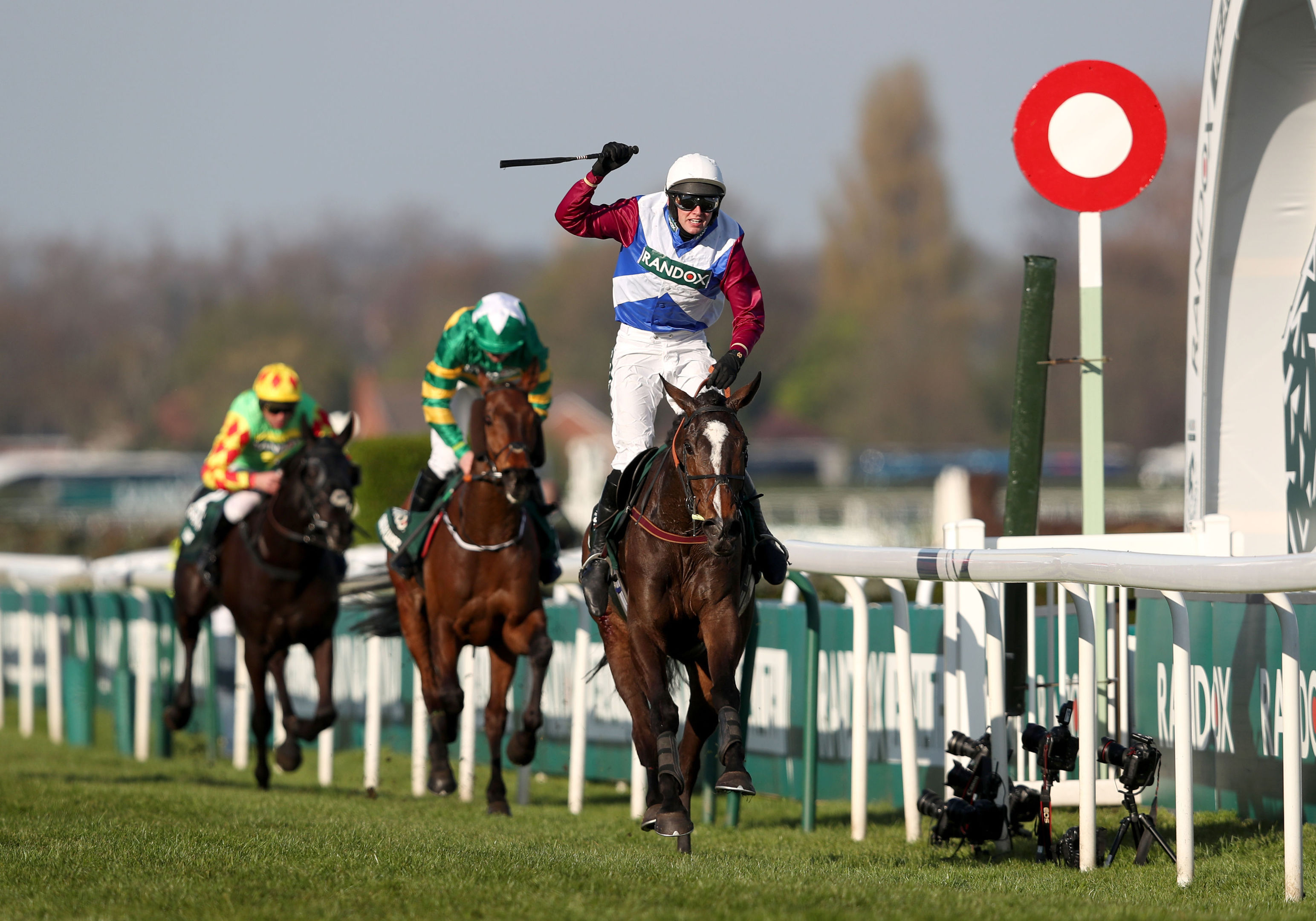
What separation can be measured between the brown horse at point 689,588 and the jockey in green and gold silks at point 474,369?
196cm

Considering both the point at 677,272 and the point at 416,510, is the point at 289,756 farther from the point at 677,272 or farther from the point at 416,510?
the point at 677,272

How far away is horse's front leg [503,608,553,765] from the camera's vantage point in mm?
7379

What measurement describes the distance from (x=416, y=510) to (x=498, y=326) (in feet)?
3.27

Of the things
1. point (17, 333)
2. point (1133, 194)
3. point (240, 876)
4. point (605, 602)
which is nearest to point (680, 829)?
point (605, 602)

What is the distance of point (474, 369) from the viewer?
7910 millimetres

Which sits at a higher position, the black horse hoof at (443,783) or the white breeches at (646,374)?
the white breeches at (646,374)

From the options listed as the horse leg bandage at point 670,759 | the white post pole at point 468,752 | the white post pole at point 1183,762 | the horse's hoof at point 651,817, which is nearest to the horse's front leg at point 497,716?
the white post pole at point 468,752

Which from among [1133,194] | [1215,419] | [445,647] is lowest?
[445,647]

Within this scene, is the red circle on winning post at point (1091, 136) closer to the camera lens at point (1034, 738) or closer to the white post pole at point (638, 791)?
the camera lens at point (1034, 738)

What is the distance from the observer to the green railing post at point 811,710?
6566 mm

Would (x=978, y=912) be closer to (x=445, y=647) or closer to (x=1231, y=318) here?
(x=445, y=647)

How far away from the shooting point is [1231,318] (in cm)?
765

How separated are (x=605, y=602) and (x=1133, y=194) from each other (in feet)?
9.38

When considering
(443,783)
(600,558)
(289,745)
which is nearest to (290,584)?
(289,745)
